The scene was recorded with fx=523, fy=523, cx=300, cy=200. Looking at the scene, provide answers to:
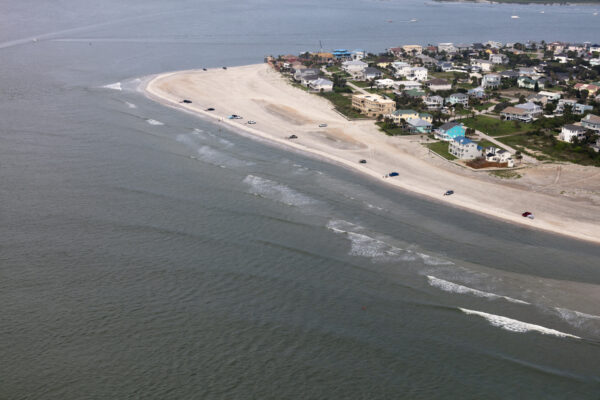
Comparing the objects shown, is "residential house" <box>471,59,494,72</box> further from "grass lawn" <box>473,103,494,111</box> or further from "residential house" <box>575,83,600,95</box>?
"grass lawn" <box>473,103,494,111</box>

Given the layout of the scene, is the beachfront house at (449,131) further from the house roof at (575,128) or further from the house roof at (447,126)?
the house roof at (575,128)

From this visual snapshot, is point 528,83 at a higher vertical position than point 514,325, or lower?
higher

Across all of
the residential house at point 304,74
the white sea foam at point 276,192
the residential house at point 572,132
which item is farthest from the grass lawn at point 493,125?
the residential house at point 304,74

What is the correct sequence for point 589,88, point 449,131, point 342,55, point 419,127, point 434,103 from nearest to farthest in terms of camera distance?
point 449,131
point 419,127
point 434,103
point 589,88
point 342,55

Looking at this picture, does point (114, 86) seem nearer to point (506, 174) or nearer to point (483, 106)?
point (483, 106)

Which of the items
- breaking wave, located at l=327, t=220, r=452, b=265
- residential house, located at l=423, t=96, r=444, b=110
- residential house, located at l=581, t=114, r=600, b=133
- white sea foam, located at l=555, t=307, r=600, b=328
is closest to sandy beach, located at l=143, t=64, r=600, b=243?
breaking wave, located at l=327, t=220, r=452, b=265

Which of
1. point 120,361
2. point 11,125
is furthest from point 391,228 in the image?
point 11,125

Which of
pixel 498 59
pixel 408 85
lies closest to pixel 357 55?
pixel 498 59
